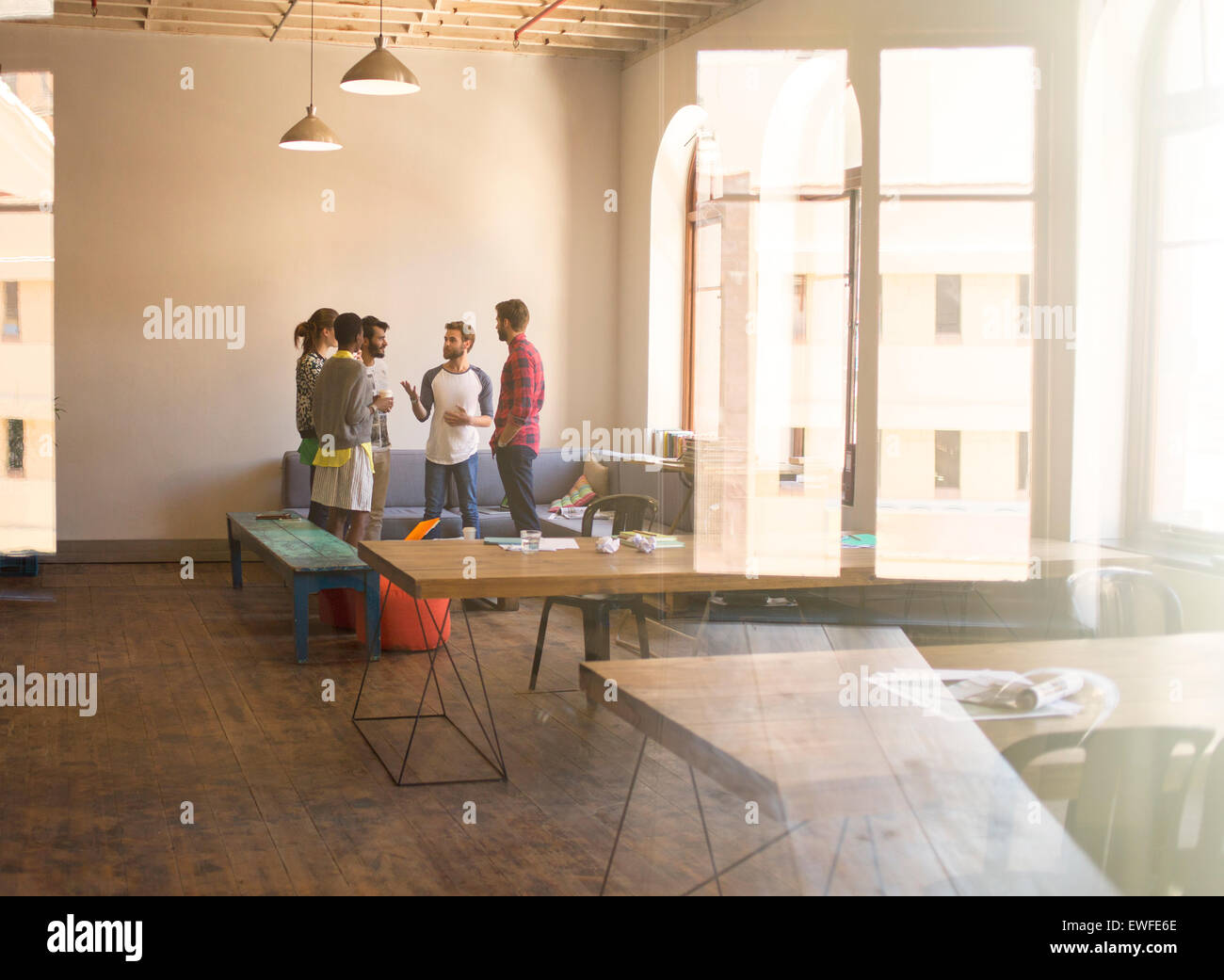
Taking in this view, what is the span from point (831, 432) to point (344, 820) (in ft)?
7.59

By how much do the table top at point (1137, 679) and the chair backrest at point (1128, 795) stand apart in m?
0.02

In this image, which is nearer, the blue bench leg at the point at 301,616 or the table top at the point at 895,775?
the table top at the point at 895,775

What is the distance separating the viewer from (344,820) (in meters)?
3.72

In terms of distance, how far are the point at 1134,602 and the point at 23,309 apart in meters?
3.97

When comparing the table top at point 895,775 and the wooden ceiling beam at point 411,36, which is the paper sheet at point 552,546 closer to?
the table top at point 895,775

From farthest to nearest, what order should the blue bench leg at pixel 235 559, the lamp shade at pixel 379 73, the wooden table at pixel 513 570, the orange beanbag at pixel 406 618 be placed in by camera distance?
the blue bench leg at pixel 235 559 < the lamp shade at pixel 379 73 < the orange beanbag at pixel 406 618 < the wooden table at pixel 513 570

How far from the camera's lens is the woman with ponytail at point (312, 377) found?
23.0ft

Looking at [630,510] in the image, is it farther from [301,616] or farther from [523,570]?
[301,616]

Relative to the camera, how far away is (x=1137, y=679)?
1869mm

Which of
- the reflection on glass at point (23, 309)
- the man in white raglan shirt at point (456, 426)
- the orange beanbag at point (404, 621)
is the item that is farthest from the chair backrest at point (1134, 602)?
the man in white raglan shirt at point (456, 426)

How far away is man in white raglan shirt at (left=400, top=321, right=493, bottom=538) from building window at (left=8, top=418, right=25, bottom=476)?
307 centimetres

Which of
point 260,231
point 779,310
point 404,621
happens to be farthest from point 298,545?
point 779,310

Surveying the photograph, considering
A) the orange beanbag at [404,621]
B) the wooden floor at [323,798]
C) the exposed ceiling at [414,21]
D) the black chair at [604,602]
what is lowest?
the wooden floor at [323,798]
